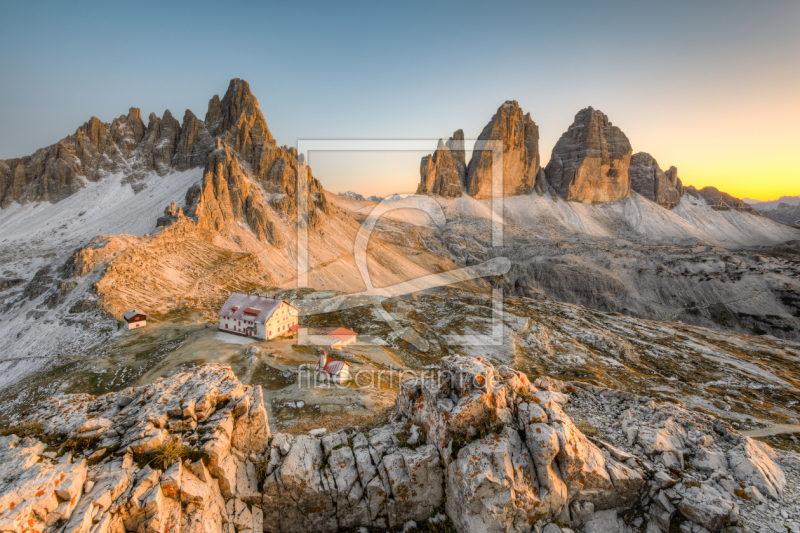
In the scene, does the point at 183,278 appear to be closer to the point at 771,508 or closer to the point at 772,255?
the point at 771,508

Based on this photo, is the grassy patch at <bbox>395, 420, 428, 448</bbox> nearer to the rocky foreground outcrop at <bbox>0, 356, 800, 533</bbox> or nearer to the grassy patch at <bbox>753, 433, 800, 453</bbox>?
the rocky foreground outcrop at <bbox>0, 356, 800, 533</bbox>

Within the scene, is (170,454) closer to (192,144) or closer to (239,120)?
(239,120)

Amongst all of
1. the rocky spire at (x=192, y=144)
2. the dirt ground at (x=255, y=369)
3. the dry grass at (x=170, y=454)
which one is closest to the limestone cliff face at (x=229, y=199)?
the rocky spire at (x=192, y=144)

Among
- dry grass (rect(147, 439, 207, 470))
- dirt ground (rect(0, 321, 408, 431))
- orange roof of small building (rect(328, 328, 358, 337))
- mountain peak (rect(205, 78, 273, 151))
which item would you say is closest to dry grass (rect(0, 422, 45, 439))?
dry grass (rect(147, 439, 207, 470))

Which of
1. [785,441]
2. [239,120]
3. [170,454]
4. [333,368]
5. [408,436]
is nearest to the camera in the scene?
[170,454]

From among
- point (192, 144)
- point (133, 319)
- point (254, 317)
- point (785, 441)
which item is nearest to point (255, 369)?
point (254, 317)

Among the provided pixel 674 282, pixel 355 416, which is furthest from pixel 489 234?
pixel 355 416

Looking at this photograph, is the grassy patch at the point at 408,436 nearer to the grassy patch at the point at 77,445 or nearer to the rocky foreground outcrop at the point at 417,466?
the rocky foreground outcrop at the point at 417,466
